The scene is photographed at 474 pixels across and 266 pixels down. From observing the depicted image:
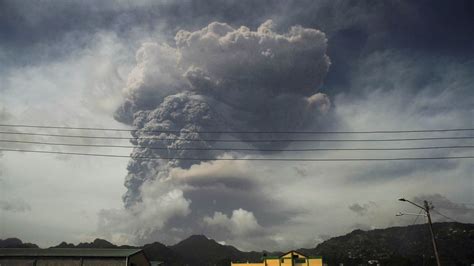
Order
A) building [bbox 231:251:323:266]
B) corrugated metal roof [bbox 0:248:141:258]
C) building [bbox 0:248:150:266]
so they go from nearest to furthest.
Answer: building [bbox 0:248:150:266] < corrugated metal roof [bbox 0:248:141:258] < building [bbox 231:251:323:266]

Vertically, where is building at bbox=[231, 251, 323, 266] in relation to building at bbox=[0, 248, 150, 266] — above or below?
above

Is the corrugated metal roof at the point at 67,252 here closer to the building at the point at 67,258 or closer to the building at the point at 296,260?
the building at the point at 67,258

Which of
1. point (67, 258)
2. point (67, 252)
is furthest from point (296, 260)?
point (67, 252)

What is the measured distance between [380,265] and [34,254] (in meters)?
116

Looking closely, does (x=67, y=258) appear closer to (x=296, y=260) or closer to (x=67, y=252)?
(x=67, y=252)

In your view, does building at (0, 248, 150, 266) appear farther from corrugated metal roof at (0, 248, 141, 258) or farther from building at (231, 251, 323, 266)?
building at (231, 251, 323, 266)

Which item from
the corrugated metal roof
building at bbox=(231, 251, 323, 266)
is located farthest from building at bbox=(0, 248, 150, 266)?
building at bbox=(231, 251, 323, 266)

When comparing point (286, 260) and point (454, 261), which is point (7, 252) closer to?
point (286, 260)


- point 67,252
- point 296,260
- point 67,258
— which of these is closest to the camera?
point 67,258

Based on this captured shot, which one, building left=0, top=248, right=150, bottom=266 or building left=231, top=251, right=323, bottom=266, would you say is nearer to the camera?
building left=0, top=248, right=150, bottom=266

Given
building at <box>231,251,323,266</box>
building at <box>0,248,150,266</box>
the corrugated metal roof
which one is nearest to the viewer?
building at <box>0,248,150,266</box>

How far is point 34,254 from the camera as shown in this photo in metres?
74.0

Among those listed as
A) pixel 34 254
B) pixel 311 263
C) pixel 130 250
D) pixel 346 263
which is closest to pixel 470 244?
pixel 346 263

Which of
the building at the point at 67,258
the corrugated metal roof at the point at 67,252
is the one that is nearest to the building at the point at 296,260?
the corrugated metal roof at the point at 67,252
